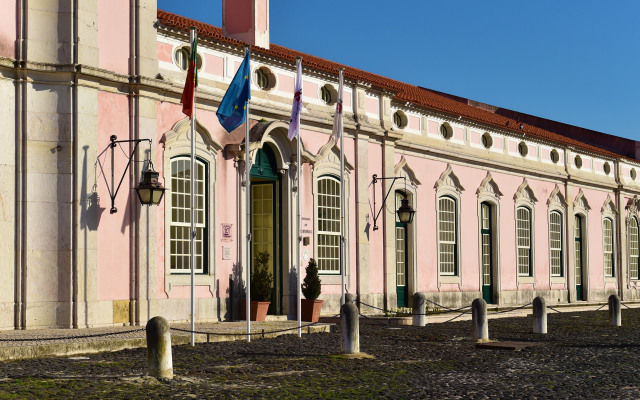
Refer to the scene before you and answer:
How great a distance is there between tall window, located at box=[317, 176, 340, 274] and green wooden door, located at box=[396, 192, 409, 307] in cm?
292

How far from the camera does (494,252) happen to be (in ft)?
93.5

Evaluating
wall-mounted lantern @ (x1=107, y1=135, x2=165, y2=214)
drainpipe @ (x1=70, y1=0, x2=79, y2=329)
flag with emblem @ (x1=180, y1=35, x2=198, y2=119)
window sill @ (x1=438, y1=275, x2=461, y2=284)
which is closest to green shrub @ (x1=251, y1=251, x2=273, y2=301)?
wall-mounted lantern @ (x1=107, y1=135, x2=165, y2=214)

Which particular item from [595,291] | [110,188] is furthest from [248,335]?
[595,291]

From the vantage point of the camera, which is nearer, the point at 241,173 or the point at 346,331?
the point at 346,331

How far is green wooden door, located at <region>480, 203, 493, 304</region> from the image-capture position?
28.0 m

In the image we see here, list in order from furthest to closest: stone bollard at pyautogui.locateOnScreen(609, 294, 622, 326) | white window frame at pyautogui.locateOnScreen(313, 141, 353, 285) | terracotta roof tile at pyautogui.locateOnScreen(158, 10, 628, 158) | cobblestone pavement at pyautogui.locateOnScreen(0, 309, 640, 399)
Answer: white window frame at pyautogui.locateOnScreen(313, 141, 353, 285)
stone bollard at pyautogui.locateOnScreen(609, 294, 622, 326)
terracotta roof tile at pyautogui.locateOnScreen(158, 10, 628, 158)
cobblestone pavement at pyautogui.locateOnScreen(0, 309, 640, 399)

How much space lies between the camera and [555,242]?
31938mm

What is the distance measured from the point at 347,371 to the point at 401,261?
1343 cm

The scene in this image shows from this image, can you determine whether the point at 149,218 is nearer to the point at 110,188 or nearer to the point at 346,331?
the point at 110,188

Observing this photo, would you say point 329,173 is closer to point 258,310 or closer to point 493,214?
point 258,310

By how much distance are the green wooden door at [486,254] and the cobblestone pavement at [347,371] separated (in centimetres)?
1148

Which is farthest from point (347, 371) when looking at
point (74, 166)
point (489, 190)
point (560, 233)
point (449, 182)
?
point (560, 233)

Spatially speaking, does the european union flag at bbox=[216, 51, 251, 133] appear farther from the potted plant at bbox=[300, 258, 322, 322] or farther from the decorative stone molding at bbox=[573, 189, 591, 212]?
the decorative stone molding at bbox=[573, 189, 591, 212]

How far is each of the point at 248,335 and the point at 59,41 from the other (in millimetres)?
5717
